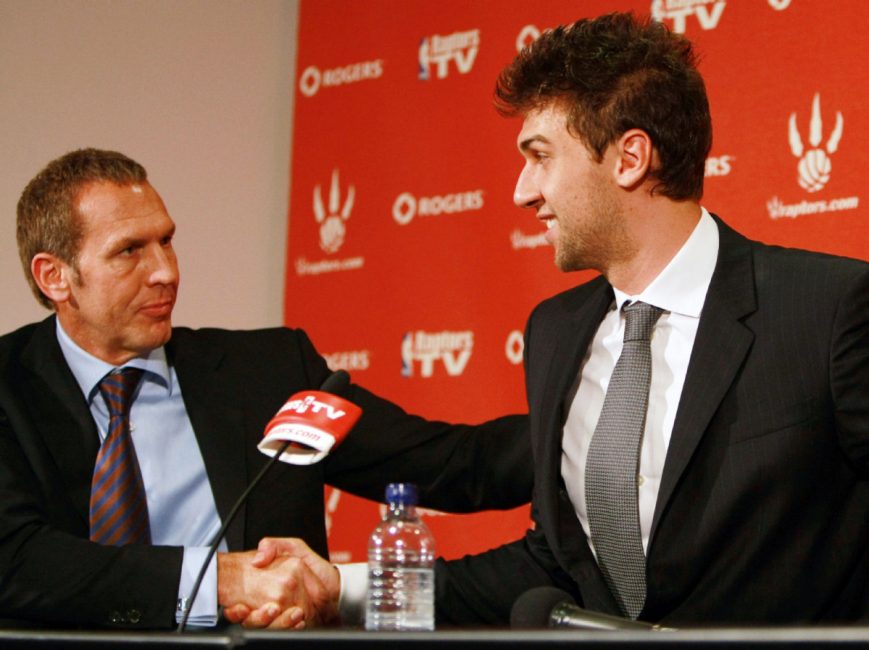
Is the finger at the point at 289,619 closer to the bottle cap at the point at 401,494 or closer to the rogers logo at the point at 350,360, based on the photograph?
the bottle cap at the point at 401,494

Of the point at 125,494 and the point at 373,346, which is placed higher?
the point at 373,346

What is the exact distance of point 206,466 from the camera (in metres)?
2.83

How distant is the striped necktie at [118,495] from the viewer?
271 centimetres

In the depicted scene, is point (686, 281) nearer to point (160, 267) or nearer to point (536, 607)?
point (536, 607)

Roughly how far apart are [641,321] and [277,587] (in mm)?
919

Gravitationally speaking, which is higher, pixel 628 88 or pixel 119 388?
pixel 628 88

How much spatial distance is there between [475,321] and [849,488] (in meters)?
2.16

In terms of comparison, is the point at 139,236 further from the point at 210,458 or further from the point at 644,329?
the point at 644,329

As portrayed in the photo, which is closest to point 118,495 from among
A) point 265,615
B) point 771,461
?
point 265,615

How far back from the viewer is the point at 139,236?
292cm

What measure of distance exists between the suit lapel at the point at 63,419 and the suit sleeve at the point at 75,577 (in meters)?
0.16

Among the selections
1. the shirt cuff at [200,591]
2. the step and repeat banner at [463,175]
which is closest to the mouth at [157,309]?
the shirt cuff at [200,591]

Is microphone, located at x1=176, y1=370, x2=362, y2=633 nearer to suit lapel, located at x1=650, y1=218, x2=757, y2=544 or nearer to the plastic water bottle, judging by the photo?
the plastic water bottle

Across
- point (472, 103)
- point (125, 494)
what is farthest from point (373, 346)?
point (125, 494)
